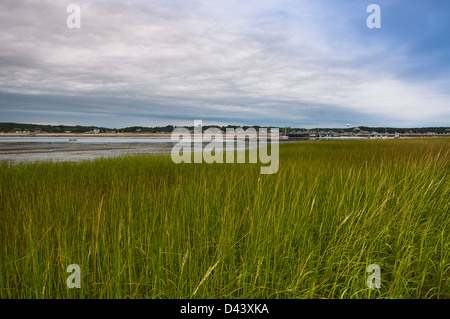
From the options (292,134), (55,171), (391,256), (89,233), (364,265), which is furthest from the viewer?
(292,134)

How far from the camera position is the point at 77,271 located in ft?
7.63

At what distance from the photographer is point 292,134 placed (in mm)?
119188
